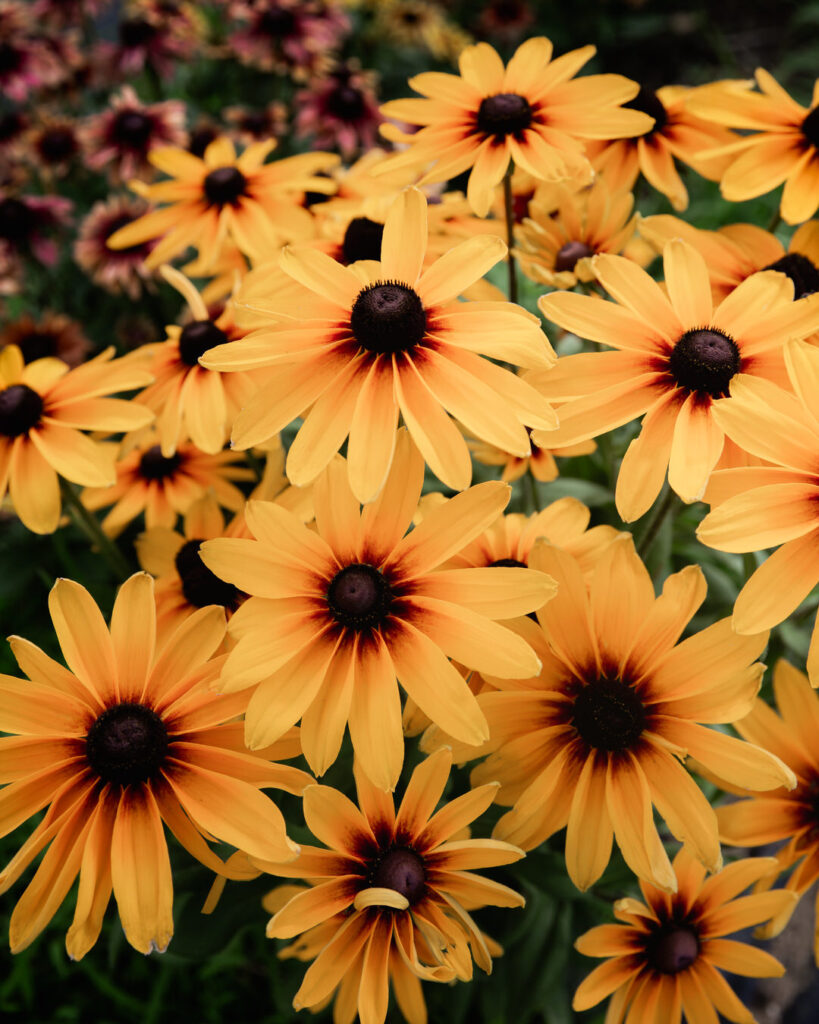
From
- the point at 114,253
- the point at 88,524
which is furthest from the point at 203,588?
the point at 114,253

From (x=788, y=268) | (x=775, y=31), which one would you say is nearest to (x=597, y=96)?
(x=788, y=268)

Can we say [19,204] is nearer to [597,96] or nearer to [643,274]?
[597,96]

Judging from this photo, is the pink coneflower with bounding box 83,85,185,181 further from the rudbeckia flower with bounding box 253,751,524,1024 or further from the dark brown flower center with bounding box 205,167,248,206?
the rudbeckia flower with bounding box 253,751,524,1024

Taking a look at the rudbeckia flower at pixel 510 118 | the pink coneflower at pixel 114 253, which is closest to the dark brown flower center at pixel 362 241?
the rudbeckia flower at pixel 510 118

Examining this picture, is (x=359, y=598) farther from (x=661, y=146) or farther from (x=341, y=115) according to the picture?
(x=341, y=115)

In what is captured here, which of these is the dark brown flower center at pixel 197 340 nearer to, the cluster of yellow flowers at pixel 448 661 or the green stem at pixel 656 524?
the cluster of yellow flowers at pixel 448 661

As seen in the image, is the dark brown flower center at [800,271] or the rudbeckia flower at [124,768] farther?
the dark brown flower center at [800,271]

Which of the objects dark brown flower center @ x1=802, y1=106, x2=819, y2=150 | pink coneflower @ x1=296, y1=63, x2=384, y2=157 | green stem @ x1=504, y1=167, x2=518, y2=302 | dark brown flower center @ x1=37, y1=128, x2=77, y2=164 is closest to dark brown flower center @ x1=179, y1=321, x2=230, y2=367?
green stem @ x1=504, y1=167, x2=518, y2=302
